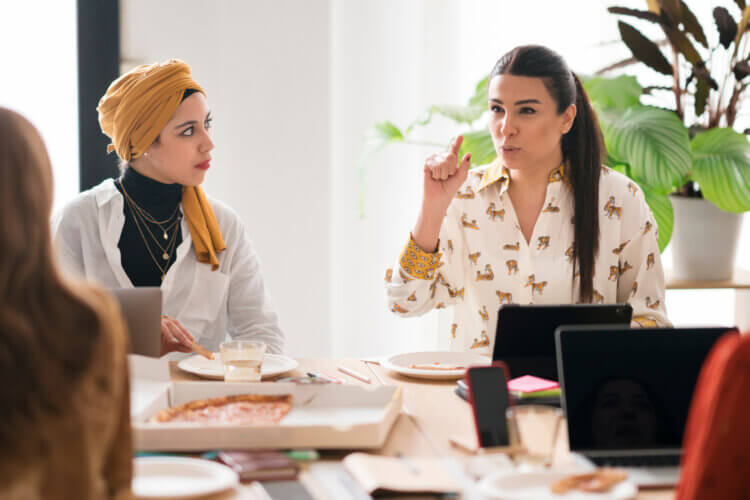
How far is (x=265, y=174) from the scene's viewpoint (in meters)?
3.13

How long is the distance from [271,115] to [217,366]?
1.65 m

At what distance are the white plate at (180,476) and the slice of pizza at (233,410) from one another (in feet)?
0.49

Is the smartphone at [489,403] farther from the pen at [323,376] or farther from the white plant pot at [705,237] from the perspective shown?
the white plant pot at [705,237]

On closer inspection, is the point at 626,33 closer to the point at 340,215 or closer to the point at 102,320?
the point at 340,215

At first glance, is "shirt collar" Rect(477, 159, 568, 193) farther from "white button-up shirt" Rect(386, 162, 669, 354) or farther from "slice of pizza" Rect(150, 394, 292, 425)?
"slice of pizza" Rect(150, 394, 292, 425)

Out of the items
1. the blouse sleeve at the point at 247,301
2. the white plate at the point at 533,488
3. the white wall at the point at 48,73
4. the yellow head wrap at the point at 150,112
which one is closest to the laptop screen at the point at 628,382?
the white plate at the point at 533,488

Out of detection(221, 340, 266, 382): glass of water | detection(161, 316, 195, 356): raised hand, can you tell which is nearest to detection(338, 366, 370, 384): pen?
detection(221, 340, 266, 382): glass of water

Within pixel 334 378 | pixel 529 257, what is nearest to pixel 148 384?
pixel 334 378

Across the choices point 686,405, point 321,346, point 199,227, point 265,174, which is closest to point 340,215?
point 265,174

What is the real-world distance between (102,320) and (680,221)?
7.94ft

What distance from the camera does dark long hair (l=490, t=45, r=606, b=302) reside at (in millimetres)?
2080

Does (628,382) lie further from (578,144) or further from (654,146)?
(654,146)

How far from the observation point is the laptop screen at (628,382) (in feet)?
3.78

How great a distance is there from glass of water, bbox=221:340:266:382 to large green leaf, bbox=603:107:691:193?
1.60m
